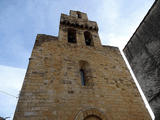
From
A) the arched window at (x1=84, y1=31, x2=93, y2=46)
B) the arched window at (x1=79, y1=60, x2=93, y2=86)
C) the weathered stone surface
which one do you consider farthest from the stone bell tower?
the arched window at (x1=84, y1=31, x2=93, y2=46)

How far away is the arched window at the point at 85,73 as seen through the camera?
540 cm

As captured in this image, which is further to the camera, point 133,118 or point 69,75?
point 69,75

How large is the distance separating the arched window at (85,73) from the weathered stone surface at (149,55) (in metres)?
3.29

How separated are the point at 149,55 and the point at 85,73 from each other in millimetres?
3679

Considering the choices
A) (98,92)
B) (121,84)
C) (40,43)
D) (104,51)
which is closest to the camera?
(98,92)

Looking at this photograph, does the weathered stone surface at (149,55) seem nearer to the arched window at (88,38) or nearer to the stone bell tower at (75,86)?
the stone bell tower at (75,86)

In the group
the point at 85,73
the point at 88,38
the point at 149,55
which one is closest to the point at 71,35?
the point at 88,38

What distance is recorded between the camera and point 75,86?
4848mm

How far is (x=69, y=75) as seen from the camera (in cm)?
520

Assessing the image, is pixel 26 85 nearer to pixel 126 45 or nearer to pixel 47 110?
pixel 47 110

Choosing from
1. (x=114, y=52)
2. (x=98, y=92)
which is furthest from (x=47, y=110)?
(x=114, y=52)

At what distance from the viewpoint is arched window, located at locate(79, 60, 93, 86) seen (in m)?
5.40

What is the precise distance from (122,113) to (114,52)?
4.50 metres

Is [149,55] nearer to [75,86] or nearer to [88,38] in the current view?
[75,86]
